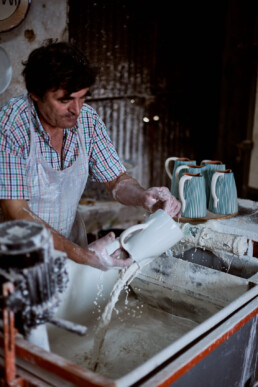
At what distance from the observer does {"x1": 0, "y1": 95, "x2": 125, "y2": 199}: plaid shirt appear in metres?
1.70

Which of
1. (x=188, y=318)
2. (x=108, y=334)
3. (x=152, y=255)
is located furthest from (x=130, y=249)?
(x=188, y=318)

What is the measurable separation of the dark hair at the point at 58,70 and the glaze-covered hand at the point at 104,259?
1.90ft

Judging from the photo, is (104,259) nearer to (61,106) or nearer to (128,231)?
(128,231)

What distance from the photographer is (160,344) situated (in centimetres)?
158

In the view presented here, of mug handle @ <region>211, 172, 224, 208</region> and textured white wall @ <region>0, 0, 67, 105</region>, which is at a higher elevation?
textured white wall @ <region>0, 0, 67, 105</region>

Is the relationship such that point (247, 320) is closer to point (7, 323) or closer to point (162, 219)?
point (162, 219)

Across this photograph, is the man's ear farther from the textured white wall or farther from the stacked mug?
the textured white wall

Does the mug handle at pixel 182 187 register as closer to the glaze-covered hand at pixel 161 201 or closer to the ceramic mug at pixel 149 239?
the glaze-covered hand at pixel 161 201

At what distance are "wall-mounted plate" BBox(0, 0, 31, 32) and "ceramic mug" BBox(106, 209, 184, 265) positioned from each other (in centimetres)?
222

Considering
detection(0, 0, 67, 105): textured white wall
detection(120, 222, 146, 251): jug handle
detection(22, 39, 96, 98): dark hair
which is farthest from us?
detection(0, 0, 67, 105): textured white wall

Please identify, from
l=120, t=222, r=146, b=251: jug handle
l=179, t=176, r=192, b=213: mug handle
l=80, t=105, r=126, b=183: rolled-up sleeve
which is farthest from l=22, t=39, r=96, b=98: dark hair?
l=179, t=176, r=192, b=213: mug handle

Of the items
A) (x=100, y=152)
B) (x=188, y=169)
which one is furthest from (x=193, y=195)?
(x=100, y=152)

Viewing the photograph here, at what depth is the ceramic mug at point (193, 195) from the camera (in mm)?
2107

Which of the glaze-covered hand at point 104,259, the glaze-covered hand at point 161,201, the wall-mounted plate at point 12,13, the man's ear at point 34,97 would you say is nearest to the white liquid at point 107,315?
the glaze-covered hand at point 104,259
